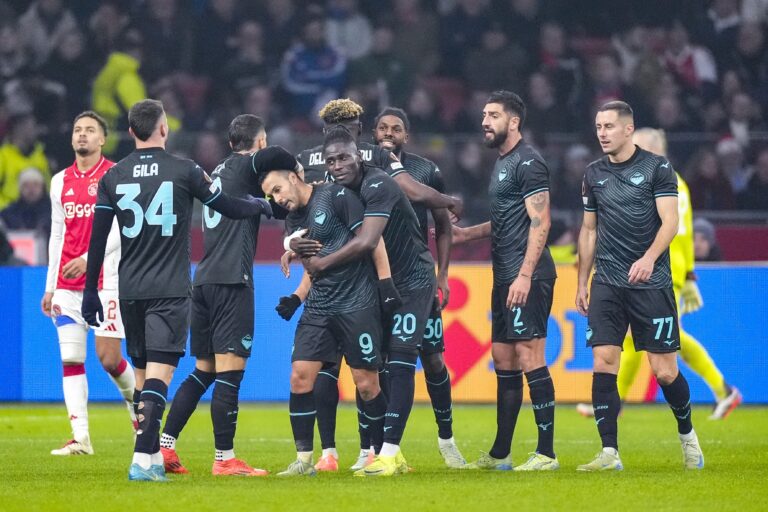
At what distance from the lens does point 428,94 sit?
19.3 metres

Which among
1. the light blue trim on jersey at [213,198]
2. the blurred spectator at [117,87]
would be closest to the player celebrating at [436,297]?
the light blue trim on jersey at [213,198]

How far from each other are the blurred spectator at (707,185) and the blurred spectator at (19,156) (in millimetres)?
8041

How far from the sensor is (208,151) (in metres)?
16.7

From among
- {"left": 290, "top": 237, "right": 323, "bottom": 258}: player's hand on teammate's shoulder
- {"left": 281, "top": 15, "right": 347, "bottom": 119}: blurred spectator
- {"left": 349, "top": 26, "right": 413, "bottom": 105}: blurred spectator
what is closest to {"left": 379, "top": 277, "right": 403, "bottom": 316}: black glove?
{"left": 290, "top": 237, "right": 323, "bottom": 258}: player's hand on teammate's shoulder

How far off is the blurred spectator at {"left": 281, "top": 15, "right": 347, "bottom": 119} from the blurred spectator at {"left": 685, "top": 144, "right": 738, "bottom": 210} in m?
5.70

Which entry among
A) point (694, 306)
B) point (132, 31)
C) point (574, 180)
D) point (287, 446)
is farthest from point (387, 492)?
point (132, 31)

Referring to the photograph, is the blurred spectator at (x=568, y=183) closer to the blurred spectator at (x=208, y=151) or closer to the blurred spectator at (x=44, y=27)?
the blurred spectator at (x=208, y=151)

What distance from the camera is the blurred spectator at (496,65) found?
1925 centimetres

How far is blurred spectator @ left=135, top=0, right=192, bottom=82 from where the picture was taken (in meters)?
19.8

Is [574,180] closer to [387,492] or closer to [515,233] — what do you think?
[515,233]

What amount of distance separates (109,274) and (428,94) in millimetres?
10045

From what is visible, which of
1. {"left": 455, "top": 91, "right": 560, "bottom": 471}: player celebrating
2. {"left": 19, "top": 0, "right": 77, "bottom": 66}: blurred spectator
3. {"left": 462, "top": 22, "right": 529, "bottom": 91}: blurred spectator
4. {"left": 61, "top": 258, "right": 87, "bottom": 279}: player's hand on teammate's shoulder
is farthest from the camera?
{"left": 19, "top": 0, "right": 77, "bottom": 66}: blurred spectator

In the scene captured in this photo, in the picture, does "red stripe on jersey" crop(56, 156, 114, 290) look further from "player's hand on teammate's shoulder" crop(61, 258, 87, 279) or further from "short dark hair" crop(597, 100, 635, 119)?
"short dark hair" crop(597, 100, 635, 119)

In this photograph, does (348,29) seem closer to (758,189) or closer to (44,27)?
(44,27)
